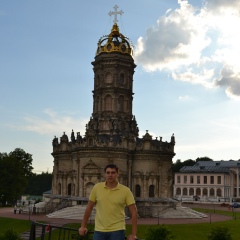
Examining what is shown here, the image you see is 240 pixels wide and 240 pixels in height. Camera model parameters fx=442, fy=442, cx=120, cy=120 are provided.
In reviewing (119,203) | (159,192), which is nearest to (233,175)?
(159,192)

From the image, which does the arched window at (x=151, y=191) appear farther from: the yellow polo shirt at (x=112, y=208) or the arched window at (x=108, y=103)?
the yellow polo shirt at (x=112, y=208)

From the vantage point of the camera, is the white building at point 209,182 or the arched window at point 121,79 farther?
the white building at point 209,182

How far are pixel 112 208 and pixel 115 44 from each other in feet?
196

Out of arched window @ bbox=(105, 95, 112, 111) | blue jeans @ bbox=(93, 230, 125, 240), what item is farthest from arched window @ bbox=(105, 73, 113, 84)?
blue jeans @ bbox=(93, 230, 125, 240)

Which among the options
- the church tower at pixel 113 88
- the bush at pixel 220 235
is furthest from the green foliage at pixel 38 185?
the bush at pixel 220 235

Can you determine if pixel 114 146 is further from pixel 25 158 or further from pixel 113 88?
pixel 25 158

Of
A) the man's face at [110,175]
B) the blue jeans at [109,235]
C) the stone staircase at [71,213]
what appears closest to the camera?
the blue jeans at [109,235]

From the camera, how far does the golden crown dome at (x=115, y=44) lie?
67.0 meters

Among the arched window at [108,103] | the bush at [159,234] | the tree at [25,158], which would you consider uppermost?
the arched window at [108,103]

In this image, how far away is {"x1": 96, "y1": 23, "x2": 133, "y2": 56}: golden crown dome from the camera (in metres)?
67.0

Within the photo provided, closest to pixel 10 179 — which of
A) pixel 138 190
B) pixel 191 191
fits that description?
pixel 138 190

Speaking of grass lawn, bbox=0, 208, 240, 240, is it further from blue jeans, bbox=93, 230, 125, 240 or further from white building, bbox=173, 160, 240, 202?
white building, bbox=173, 160, 240, 202

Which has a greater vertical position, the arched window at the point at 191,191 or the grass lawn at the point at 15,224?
the arched window at the point at 191,191

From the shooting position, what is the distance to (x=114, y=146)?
5966 centimetres
